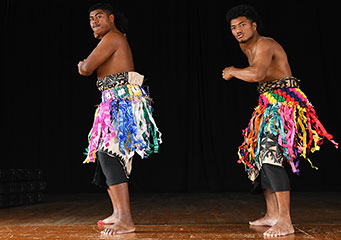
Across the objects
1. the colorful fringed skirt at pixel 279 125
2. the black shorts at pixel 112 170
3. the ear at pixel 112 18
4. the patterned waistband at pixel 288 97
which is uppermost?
the ear at pixel 112 18

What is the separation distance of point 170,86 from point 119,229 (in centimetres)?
363

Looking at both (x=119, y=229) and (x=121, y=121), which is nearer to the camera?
(x=119, y=229)

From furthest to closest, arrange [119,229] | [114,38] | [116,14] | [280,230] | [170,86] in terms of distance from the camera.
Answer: [170,86], [116,14], [114,38], [119,229], [280,230]

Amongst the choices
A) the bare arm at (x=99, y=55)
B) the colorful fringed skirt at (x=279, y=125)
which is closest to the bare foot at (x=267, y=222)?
the colorful fringed skirt at (x=279, y=125)

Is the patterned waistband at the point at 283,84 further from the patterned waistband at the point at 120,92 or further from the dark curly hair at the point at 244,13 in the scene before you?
the patterned waistband at the point at 120,92

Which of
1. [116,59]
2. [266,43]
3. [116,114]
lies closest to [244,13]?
[266,43]

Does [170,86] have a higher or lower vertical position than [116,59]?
higher

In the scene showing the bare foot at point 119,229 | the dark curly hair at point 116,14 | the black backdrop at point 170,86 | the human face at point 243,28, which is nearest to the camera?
the bare foot at point 119,229

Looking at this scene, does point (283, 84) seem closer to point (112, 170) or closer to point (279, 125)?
point (279, 125)

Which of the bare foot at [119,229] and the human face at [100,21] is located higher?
the human face at [100,21]

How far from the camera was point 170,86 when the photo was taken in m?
5.58

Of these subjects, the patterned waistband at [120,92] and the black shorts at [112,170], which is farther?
the patterned waistband at [120,92]

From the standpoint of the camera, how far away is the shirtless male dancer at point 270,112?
2100 mm

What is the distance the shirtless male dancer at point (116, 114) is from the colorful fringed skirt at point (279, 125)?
0.58 meters
